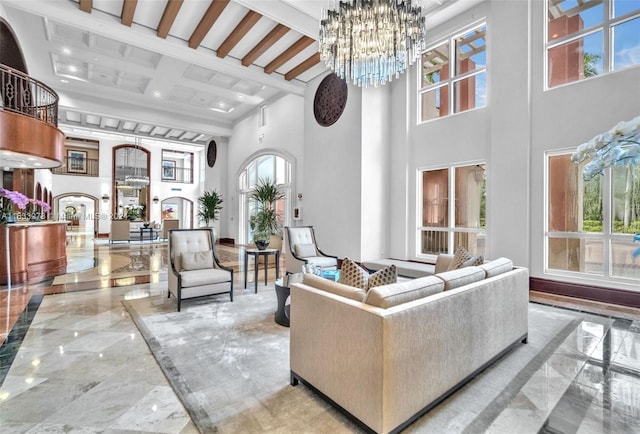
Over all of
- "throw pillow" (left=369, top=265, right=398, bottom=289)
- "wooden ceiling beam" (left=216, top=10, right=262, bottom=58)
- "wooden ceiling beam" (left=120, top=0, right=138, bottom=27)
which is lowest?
"throw pillow" (left=369, top=265, right=398, bottom=289)

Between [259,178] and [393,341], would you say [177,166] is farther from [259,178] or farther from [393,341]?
[393,341]

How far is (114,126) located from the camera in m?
13.5

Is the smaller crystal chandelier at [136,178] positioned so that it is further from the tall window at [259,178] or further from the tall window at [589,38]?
the tall window at [589,38]

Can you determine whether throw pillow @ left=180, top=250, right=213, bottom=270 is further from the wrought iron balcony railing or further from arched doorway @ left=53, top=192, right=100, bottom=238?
arched doorway @ left=53, top=192, right=100, bottom=238

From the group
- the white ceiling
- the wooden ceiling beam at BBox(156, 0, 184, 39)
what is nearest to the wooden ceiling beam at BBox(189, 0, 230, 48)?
the white ceiling

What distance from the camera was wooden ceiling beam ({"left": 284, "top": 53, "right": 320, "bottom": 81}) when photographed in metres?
7.04

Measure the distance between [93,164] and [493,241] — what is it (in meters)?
18.9

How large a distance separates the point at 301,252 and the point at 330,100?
380 centimetres

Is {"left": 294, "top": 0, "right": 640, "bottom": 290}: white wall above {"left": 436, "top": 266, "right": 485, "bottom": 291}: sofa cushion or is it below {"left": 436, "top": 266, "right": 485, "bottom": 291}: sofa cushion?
above

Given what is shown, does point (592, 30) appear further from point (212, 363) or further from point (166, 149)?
point (166, 149)

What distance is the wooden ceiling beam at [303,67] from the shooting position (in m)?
7.04

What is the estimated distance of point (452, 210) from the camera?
607 cm

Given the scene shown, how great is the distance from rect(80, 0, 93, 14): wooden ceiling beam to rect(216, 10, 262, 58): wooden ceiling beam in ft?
7.40

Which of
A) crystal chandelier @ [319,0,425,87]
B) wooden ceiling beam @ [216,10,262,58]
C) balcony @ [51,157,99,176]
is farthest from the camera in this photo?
balcony @ [51,157,99,176]
